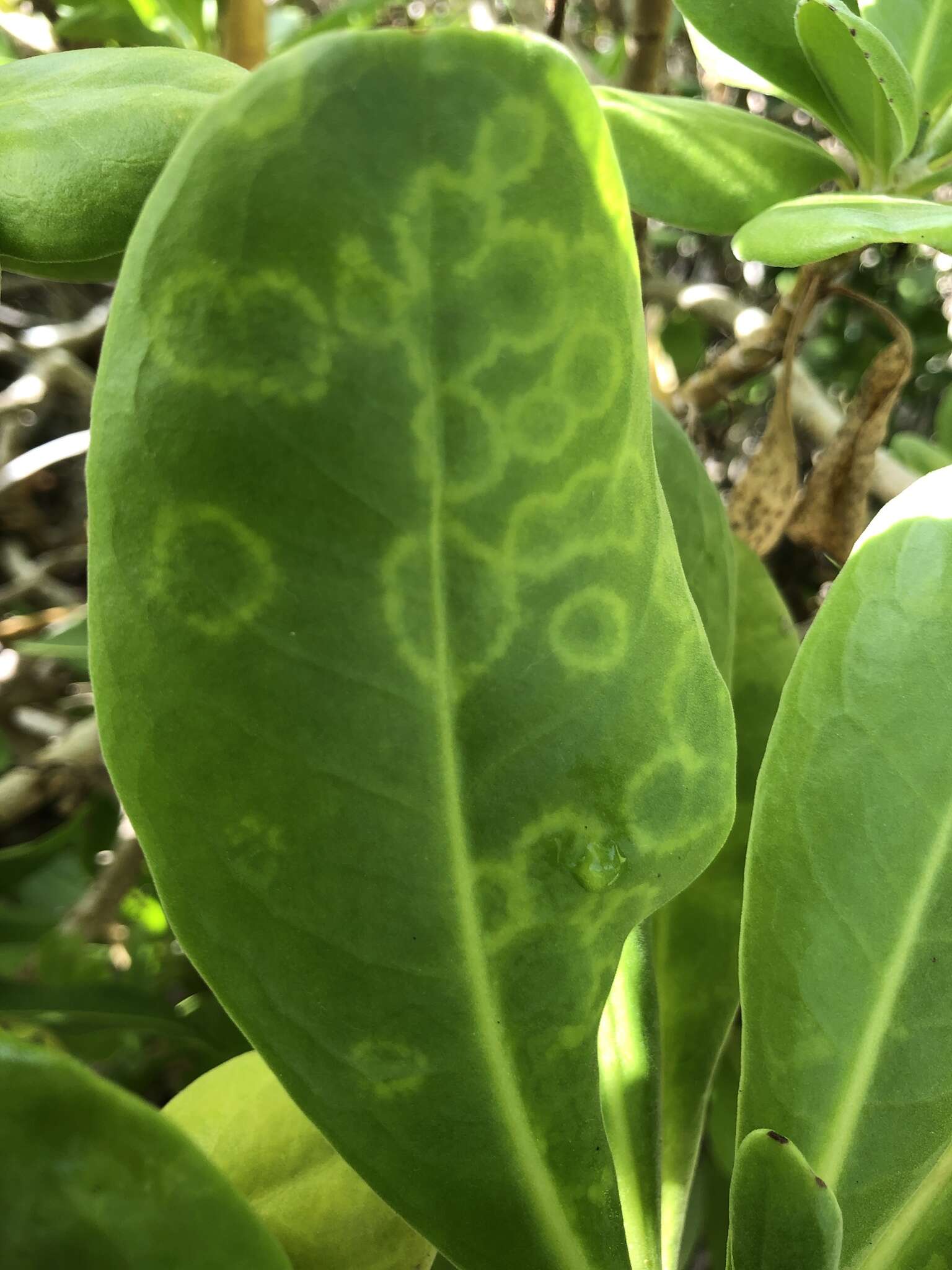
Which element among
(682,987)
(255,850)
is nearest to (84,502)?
(682,987)

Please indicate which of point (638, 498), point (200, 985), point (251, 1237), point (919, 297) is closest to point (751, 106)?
point (919, 297)

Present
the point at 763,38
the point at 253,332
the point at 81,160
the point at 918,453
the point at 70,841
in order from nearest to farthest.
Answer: the point at 253,332 < the point at 81,160 < the point at 763,38 < the point at 918,453 < the point at 70,841

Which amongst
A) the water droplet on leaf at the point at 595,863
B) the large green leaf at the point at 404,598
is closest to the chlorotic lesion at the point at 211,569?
the large green leaf at the point at 404,598

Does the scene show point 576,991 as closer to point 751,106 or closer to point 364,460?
point 364,460

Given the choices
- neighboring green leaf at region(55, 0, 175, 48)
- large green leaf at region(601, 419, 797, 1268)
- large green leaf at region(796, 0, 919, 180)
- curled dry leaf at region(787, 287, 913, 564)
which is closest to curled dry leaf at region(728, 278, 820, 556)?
A: curled dry leaf at region(787, 287, 913, 564)

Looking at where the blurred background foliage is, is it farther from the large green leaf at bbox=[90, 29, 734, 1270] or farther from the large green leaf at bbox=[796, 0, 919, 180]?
the large green leaf at bbox=[90, 29, 734, 1270]

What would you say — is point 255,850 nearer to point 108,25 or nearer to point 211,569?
point 211,569
